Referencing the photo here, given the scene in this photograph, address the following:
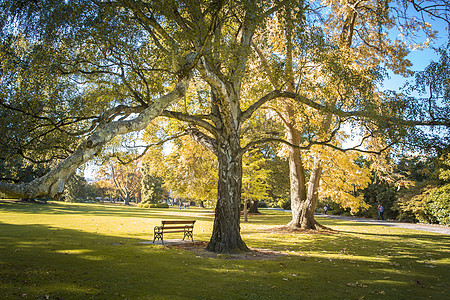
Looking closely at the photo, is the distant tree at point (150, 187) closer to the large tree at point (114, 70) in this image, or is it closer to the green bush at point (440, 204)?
the green bush at point (440, 204)

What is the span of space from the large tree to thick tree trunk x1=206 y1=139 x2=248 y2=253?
35 millimetres

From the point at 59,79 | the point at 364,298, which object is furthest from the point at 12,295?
the point at 59,79

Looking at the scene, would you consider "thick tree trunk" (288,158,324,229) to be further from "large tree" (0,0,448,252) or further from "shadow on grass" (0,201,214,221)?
"shadow on grass" (0,201,214,221)

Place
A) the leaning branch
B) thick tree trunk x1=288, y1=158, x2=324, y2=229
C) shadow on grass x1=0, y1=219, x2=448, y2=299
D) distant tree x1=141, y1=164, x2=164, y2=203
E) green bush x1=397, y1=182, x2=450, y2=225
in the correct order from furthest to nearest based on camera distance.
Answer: distant tree x1=141, y1=164, x2=164, y2=203
green bush x1=397, y1=182, x2=450, y2=225
thick tree trunk x1=288, y1=158, x2=324, y2=229
shadow on grass x1=0, y1=219, x2=448, y2=299
the leaning branch

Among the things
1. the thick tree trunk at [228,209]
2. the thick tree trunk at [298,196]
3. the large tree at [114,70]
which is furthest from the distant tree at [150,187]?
the thick tree trunk at [228,209]

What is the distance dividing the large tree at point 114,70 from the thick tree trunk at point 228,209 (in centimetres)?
3

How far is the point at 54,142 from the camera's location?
960 cm

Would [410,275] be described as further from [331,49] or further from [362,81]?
[331,49]

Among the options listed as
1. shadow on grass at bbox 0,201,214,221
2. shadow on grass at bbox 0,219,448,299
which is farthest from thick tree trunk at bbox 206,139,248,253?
shadow on grass at bbox 0,201,214,221

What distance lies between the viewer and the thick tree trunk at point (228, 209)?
34.4 feet

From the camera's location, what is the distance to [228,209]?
10594 millimetres

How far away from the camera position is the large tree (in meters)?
8.27

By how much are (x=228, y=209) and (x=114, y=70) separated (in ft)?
21.4

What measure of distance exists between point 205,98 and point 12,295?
1146 centimetres
